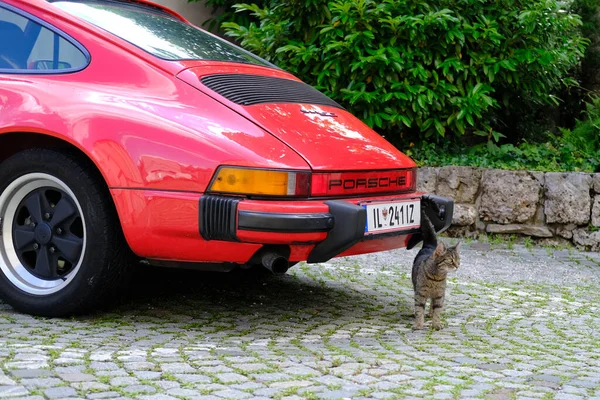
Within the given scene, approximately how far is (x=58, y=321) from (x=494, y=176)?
A: 4740mm

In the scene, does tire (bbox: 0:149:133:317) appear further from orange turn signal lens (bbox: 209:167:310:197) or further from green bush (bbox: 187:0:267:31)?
green bush (bbox: 187:0:267:31)

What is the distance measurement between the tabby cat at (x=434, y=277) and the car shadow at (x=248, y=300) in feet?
0.77

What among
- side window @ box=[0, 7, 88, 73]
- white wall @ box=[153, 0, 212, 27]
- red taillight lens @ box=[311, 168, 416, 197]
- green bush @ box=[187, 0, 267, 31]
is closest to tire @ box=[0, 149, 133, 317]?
side window @ box=[0, 7, 88, 73]

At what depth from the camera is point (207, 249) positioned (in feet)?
13.4

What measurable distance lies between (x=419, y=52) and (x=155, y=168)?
4.47 metres

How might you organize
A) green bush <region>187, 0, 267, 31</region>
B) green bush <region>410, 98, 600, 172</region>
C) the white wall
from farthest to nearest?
the white wall < green bush <region>187, 0, 267, 31</region> < green bush <region>410, 98, 600, 172</region>

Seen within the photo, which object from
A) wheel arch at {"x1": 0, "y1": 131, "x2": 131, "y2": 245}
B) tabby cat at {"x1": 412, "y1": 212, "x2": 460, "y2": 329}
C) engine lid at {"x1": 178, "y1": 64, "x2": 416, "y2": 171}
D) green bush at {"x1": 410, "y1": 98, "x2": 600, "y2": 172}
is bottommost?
tabby cat at {"x1": 412, "y1": 212, "x2": 460, "y2": 329}

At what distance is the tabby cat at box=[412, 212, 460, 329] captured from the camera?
4.54 meters

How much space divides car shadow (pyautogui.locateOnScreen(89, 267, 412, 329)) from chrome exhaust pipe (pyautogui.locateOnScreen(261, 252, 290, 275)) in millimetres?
539

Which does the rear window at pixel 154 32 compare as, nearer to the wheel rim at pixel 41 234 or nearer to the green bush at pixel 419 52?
the wheel rim at pixel 41 234

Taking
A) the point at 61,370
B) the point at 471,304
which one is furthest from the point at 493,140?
the point at 61,370

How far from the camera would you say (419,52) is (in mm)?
8016

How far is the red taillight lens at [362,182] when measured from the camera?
4.16 m

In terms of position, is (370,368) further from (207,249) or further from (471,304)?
(471,304)
